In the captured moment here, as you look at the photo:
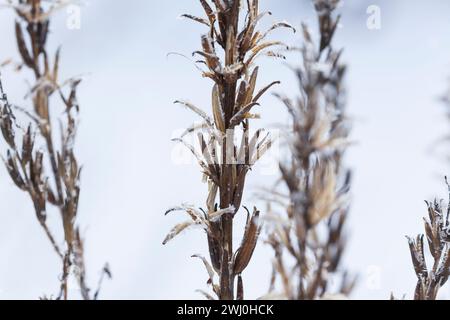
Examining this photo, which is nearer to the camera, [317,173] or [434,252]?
[317,173]

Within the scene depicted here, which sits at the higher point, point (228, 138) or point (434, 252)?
point (228, 138)

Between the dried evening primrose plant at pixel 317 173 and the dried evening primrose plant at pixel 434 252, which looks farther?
the dried evening primrose plant at pixel 434 252

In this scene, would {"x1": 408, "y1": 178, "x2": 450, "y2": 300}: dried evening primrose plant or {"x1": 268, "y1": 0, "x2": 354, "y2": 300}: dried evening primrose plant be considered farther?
{"x1": 408, "y1": 178, "x2": 450, "y2": 300}: dried evening primrose plant
